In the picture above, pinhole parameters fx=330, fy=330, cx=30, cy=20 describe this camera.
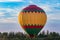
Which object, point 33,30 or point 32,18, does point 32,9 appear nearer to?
point 32,18

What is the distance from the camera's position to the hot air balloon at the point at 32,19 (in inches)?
1350

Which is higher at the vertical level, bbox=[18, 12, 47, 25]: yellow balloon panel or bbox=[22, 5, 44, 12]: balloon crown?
bbox=[22, 5, 44, 12]: balloon crown

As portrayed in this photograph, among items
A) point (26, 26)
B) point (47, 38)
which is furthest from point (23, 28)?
point (47, 38)

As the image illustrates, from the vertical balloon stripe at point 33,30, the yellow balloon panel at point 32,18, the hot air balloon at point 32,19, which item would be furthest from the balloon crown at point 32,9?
the vertical balloon stripe at point 33,30

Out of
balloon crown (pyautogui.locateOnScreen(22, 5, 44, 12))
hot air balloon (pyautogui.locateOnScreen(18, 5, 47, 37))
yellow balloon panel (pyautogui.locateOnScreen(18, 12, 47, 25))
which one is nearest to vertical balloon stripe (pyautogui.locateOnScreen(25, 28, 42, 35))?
hot air balloon (pyautogui.locateOnScreen(18, 5, 47, 37))

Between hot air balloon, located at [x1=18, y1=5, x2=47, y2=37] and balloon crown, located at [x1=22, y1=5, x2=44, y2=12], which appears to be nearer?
hot air balloon, located at [x1=18, y1=5, x2=47, y2=37]

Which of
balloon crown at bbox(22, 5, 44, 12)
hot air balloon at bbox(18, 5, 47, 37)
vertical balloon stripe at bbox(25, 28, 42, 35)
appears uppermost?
balloon crown at bbox(22, 5, 44, 12)

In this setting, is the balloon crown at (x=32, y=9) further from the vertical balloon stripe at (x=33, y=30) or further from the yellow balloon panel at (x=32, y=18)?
the vertical balloon stripe at (x=33, y=30)

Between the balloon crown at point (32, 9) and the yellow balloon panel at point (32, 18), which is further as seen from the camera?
the balloon crown at point (32, 9)

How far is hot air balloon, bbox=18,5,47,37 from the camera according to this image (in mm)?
34281

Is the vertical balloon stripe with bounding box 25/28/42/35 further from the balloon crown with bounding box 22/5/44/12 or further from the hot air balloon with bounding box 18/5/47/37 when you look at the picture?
the balloon crown with bounding box 22/5/44/12

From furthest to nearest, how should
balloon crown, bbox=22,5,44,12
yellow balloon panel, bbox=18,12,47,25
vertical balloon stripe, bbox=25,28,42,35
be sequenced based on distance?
balloon crown, bbox=22,5,44,12 → vertical balloon stripe, bbox=25,28,42,35 → yellow balloon panel, bbox=18,12,47,25

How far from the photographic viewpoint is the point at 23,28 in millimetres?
35312

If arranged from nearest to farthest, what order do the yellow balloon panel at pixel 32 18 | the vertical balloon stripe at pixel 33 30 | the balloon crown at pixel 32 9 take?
the yellow balloon panel at pixel 32 18 → the vertical balloon stripe at pixel 33 30 → the balloon crown at pixel 32 9
